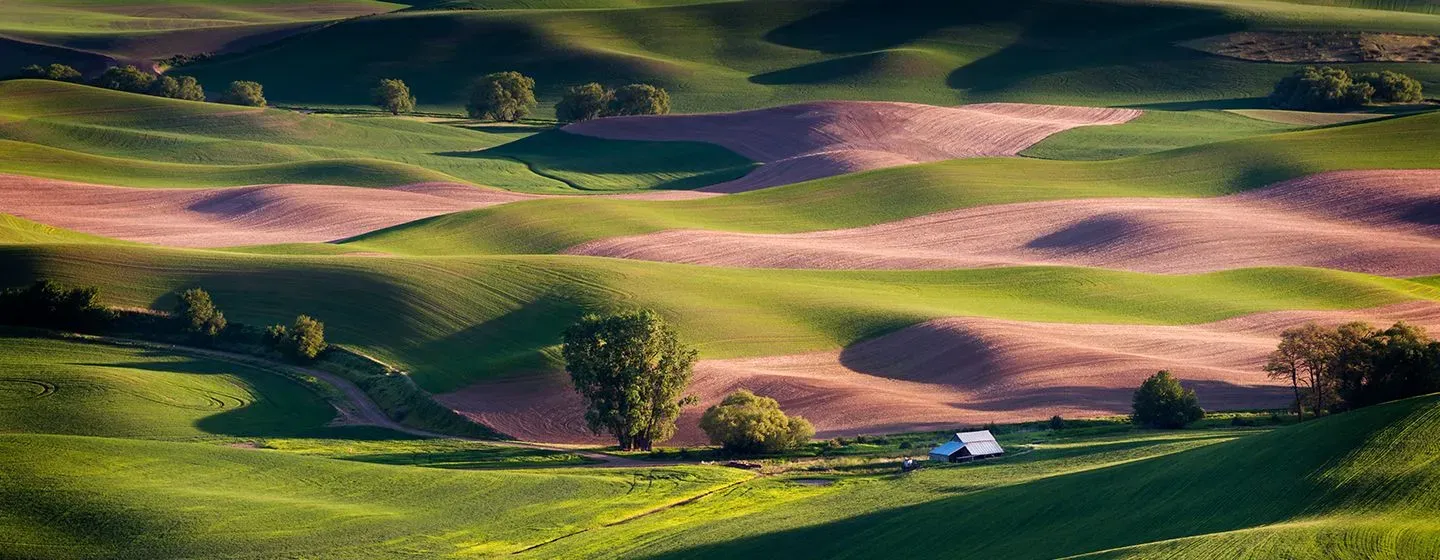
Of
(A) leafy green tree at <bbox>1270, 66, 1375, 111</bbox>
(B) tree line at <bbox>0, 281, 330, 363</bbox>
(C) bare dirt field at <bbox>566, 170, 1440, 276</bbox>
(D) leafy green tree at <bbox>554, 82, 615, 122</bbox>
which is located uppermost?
(A) leafy green tree at <bbox>1270, 66, 1375, 111</bbox>

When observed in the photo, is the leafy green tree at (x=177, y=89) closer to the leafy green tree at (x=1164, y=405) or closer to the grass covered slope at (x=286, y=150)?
the grass covered slope at (x=286, y=150)

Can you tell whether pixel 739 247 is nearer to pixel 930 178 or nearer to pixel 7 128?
pixel 930 178

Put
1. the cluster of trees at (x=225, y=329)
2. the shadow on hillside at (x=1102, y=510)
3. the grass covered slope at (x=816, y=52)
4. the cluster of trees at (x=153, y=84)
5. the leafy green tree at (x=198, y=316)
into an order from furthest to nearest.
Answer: the cluster of trees at (x=153, y=84) < the grass covered slope at (x=816, y=52) < the leafy green tree at (x=198, y=316) < the cluster of trees at (x=225, y=329) < the shadow on hillside at (x=1102, y=510)

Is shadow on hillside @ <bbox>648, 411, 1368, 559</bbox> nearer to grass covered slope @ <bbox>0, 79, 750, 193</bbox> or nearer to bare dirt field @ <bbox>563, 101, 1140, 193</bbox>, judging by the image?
bare dirt field @ <bbox>563, 101, 1140, 193</bbox>

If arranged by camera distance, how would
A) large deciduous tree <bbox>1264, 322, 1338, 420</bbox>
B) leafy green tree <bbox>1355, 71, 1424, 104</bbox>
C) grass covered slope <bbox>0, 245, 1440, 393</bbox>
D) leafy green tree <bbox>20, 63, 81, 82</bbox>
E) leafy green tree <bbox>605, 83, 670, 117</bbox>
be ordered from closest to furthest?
large deciduous tree <bbox>1264, 322, 1338, 420</bbox>, grass covered slope <bbox>0, 245, 1440, 393</bbox>, leafy green tree <bbox>1355, 71, 1424, 104</bbox>, leafy green tree <bbox>605, 83, 670, 117</bbox>, leafy green tree <bbox>20, 63, 81, 82</bbox>

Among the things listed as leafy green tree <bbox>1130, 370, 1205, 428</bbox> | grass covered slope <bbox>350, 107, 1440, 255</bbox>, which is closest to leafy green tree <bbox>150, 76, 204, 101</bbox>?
grass covered slope <bbox>350, 107, 1440, 255</bbox>

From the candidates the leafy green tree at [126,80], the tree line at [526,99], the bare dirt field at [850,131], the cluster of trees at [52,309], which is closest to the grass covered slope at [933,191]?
the bare dirt field at [850,131]
